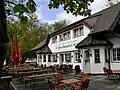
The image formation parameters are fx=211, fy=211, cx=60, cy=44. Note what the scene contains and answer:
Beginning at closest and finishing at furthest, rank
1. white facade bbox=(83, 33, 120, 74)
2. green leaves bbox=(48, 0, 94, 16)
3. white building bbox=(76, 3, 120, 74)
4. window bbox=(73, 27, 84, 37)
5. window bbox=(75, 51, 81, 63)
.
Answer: green leaves bbox=(48, 0, 94, 16)
white facade bbox=(83, 33, 120, 74)
white building bbox=(76, 3, 120, 74)
window bbox=(73, 27, 84, 37)
window bbox=(75, 51, 81, 63)

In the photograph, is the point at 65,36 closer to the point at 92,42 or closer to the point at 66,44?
the point at 66,44

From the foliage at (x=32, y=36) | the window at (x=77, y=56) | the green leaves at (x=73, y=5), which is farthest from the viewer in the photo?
the foliage at (x=32, y=36)

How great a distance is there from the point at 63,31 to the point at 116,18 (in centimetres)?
983

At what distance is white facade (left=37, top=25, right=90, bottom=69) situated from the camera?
2431cm

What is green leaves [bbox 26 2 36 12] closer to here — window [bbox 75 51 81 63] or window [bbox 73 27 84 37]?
window [bbox 73 27 84 37]

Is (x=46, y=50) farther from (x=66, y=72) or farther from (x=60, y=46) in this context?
(x=66, y=72)

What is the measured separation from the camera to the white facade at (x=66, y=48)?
24.3m

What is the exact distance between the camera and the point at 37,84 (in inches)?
580

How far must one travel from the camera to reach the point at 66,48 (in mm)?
27844

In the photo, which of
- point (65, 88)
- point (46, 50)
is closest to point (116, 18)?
point (65, 88)

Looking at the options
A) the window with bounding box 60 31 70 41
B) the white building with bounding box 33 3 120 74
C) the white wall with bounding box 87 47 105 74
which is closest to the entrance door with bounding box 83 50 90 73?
the white building with bounding box 33 3 120 74

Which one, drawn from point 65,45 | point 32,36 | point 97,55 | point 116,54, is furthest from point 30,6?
point 32,36

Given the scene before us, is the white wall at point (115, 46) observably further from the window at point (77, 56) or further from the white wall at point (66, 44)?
the window at point (77, 56)

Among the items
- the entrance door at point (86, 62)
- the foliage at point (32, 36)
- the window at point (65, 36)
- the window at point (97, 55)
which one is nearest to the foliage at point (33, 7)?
the window at point (97, 55)
